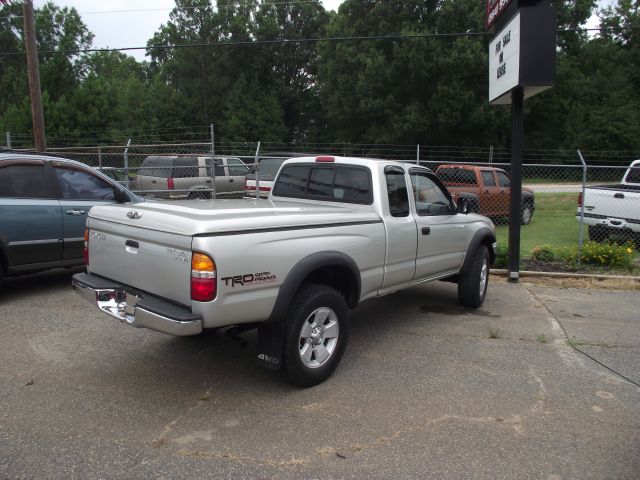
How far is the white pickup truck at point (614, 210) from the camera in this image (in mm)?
9852

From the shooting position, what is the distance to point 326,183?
5.36 metres

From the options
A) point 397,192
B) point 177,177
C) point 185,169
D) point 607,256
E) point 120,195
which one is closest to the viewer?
point 397,192

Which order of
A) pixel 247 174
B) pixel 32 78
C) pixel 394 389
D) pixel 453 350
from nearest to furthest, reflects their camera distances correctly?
pixel 394 389 < pixel 453 350 < pixel 32 78 < pixel 247 174

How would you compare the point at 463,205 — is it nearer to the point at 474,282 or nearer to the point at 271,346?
the point at 474,282

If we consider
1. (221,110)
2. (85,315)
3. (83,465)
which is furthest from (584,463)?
(221,110)

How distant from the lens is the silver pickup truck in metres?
3.37

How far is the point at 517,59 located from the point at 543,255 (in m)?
3.64

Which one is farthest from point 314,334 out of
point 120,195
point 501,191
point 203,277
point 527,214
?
point 527,214

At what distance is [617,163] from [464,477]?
3741 centimetres

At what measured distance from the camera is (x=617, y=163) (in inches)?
1362

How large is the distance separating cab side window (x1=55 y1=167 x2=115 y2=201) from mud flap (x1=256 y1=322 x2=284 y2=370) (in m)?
4.21

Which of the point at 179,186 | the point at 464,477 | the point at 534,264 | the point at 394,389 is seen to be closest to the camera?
the point at 464,477

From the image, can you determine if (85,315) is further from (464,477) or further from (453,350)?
(464,477)

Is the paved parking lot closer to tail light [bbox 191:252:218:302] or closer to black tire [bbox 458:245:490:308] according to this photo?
black tire [bbox 458:245:490:308]
